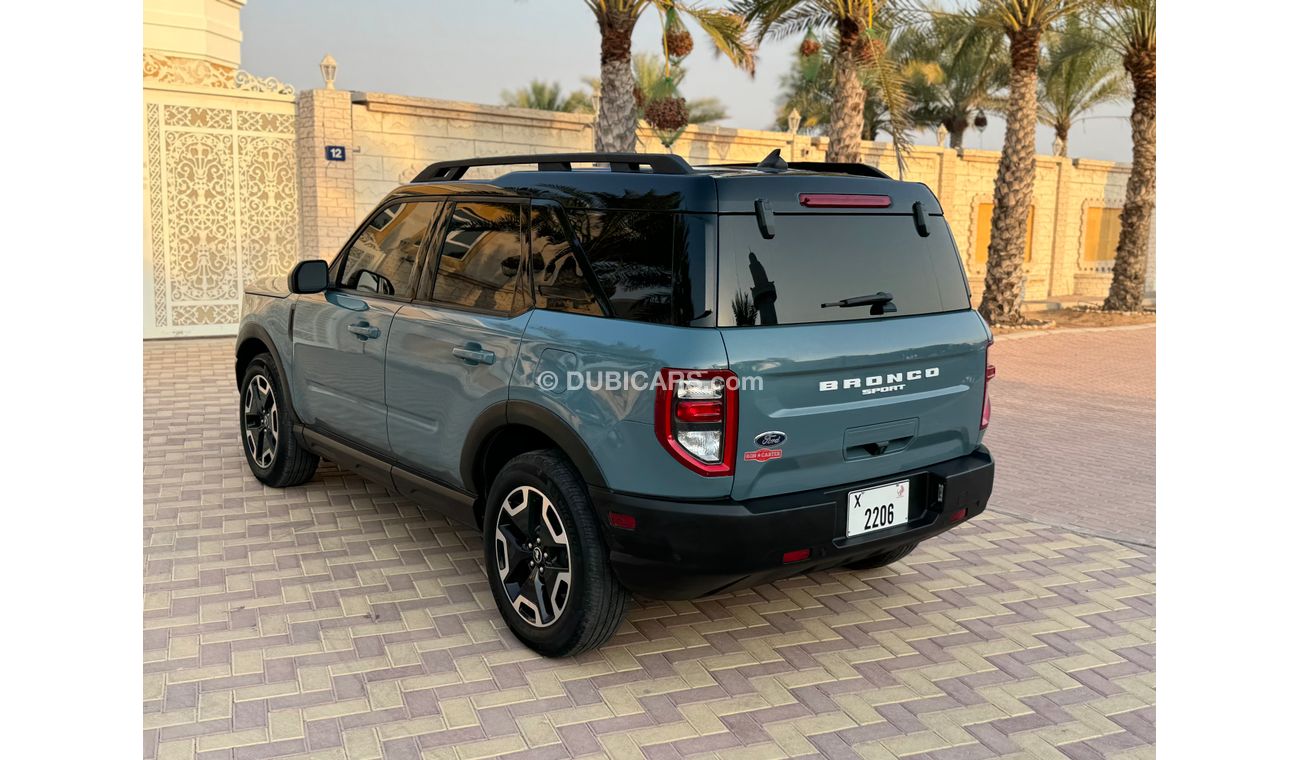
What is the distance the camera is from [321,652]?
3979 mm

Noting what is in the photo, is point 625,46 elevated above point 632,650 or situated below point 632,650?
above

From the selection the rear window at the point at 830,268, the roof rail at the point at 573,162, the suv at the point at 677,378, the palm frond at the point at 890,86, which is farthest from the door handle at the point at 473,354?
the palm frond at the point at 890,86

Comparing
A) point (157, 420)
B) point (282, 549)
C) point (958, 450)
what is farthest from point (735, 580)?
point (157, 420)

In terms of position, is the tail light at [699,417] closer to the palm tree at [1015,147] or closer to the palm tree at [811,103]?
the palm tree at [1015,147]

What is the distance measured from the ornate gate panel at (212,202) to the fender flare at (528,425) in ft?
35.4

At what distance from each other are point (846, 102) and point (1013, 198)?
3.77 metres

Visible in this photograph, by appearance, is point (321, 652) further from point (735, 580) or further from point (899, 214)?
point (899, 214)

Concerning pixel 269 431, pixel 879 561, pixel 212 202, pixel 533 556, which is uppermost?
pixel 212 202

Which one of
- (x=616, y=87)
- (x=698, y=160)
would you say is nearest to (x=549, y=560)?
(x=616, y=87)

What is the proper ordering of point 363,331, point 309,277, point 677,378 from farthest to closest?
1. point 309,277
2. point 363,331
3. point 677,378

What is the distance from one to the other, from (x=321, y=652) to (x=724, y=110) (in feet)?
104

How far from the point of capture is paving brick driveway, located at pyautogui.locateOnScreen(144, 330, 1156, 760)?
341 centimetres

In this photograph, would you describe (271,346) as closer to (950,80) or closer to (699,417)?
(699,417)

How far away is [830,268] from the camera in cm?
374
